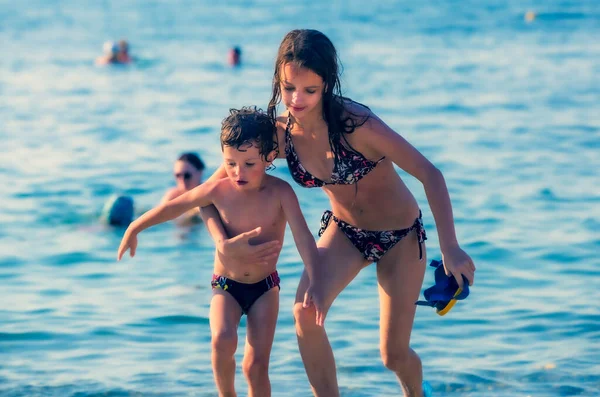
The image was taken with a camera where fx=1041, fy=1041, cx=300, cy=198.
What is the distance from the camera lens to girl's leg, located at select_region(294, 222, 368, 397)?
492 centimetres

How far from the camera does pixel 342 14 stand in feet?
120

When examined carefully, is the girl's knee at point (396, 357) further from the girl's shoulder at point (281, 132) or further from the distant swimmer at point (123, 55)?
the distant swimmer at point (123, 55)

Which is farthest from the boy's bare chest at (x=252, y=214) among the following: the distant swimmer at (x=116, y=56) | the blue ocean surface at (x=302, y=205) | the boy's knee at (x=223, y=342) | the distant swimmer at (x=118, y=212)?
the distant swimmer at (x=116, y=56)

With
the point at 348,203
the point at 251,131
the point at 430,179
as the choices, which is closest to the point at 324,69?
the point at 251,131

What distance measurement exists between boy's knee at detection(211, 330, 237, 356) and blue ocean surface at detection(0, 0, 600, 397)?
1408 mm

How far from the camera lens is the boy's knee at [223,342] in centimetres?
488

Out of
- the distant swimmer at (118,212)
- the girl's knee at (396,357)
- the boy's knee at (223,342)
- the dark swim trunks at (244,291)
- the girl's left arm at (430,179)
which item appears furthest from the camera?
the distant swimmer at (118,212)

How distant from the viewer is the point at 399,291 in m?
5.19

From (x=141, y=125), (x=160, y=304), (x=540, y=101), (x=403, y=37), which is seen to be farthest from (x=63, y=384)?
(x=403, y=37)

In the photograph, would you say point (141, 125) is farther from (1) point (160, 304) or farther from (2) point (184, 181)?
(1) point (160, 304)

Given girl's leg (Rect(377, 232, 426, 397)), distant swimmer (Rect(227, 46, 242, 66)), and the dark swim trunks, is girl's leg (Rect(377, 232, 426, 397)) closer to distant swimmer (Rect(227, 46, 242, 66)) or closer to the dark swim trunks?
the dark swim trunks

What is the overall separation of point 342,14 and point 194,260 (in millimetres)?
27555

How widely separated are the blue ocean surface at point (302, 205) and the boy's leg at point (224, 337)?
126 cm

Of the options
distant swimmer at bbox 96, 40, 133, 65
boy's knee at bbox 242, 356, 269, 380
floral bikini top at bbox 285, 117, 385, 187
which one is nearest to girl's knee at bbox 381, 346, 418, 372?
boy's knee at bbox 242, 356, 269, 380
